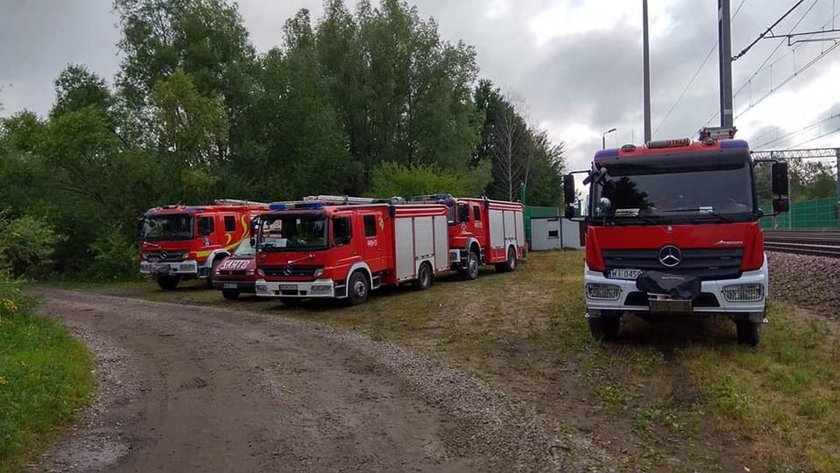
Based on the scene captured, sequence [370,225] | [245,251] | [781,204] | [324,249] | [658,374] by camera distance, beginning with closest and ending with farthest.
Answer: [658,374] → [781,204] → [324,249] → [370,225] → [245,251]

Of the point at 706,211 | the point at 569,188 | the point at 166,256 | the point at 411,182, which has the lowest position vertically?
the point at 166,256

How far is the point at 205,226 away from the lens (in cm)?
2245

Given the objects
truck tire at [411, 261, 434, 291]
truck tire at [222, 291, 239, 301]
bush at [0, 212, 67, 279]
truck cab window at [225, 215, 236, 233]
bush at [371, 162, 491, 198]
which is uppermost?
bush at [371, 162, 491, 198]

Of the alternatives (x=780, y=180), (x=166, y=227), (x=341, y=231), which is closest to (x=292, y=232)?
(x=341, y=231)

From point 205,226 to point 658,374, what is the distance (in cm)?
1707

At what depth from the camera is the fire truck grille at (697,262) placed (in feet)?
30.1

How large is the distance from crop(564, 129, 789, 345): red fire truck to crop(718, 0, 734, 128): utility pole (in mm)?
7722

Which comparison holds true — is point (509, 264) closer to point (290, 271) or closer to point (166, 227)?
point (290, 271)

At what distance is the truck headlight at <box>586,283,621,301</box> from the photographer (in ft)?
31.8

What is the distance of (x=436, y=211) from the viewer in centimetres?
2084

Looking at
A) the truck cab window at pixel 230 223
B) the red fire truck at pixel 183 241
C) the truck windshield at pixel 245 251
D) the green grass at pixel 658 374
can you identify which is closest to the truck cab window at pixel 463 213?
the red fire truck at pixel 183 241

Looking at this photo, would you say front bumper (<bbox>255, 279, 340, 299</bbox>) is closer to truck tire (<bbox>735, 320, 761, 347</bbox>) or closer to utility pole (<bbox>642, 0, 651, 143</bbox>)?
truck tire (<bbox>735, 320, 761, 347</bbox>)

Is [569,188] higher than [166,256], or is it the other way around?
[569,188]

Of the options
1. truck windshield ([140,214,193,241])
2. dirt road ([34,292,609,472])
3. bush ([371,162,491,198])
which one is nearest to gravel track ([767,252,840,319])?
dirt road ([34,292,609,472])
